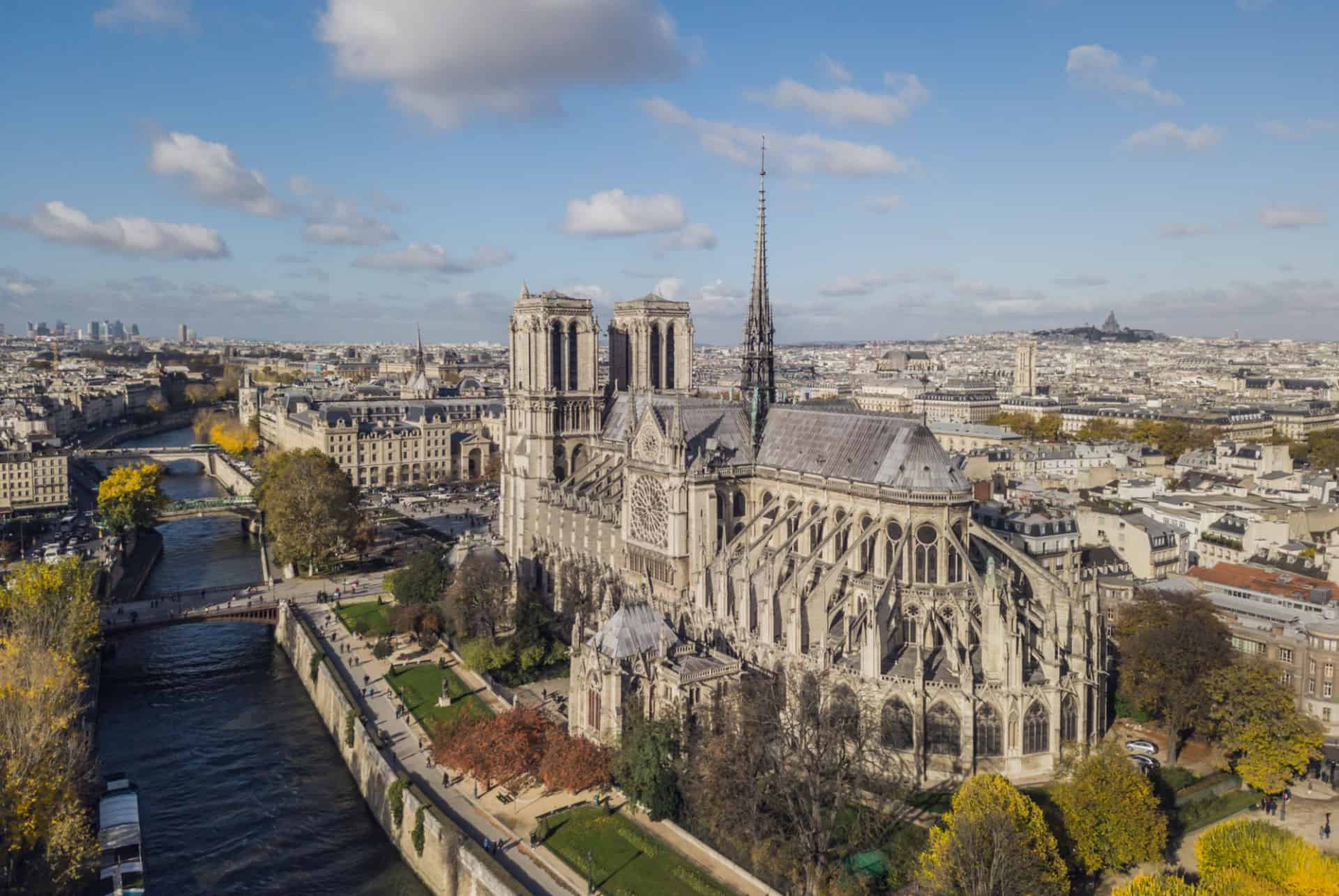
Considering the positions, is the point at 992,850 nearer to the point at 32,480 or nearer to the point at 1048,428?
the point at 32,480

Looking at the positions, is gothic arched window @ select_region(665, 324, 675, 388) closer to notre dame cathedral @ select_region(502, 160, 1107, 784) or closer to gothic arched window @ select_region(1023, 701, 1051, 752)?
notre dame cathedral @ select_region(502, 160, 1107, 784)

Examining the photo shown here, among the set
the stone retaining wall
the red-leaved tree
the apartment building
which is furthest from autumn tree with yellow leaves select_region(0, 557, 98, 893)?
the apartment building

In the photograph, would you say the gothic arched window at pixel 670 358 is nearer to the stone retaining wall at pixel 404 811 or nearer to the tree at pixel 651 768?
the stone retaining wall at pixel 404 811

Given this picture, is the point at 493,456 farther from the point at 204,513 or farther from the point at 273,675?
the point at 273,675

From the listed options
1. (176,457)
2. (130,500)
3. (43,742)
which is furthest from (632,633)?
(176,457)

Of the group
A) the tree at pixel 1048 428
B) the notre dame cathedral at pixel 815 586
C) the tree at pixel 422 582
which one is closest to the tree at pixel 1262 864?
the notre dame cathedral at pixel 815 586

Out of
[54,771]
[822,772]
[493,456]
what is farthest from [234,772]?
[493,456]
